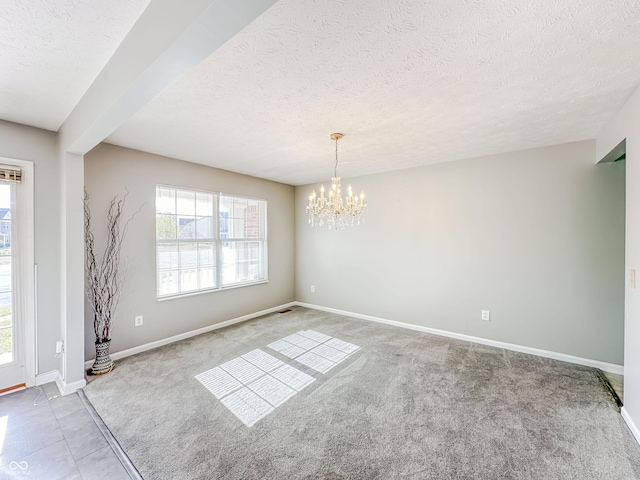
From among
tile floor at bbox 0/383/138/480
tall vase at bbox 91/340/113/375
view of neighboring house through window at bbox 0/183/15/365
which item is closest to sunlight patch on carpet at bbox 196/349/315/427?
tile floor at bbox 0/383/138/480

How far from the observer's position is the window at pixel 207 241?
3.62m

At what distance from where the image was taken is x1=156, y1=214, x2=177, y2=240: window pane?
3548 millimetres

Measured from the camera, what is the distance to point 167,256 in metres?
3.64

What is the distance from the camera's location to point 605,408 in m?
2.20

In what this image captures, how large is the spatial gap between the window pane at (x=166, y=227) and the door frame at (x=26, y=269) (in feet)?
3.81

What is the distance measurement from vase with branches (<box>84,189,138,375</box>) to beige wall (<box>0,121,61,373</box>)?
254mm

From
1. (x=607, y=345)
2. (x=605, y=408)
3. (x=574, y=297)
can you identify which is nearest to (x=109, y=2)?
(x=605, y=408)

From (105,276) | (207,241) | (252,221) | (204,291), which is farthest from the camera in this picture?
(252,221)

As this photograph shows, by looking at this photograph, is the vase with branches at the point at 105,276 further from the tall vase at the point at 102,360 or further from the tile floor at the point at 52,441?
the tile floor at the point at 52,441

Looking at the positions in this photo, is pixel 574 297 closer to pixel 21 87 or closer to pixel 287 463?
pixel 287 463

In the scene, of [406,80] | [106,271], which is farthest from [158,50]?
[106,271]

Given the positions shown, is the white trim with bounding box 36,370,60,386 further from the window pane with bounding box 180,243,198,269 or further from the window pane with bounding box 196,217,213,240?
the window pane with bounding box 196,217,213,240

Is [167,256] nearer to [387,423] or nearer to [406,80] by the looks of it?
[387,423]

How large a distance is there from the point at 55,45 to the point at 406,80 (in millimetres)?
2046
